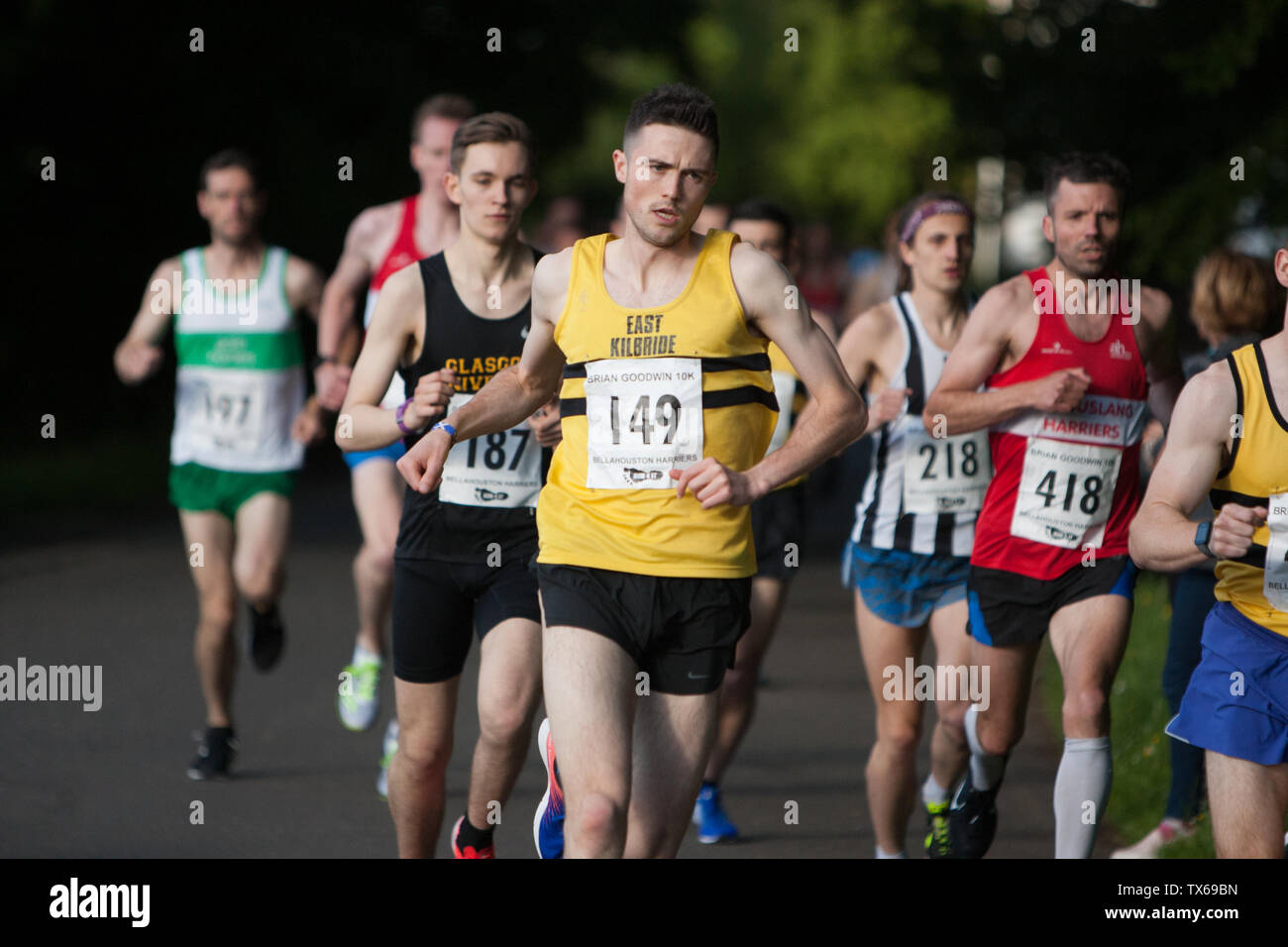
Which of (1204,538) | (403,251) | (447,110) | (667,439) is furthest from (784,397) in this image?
(1204,538)

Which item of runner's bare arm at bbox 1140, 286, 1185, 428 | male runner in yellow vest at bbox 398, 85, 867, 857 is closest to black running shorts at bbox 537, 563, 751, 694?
male runner in yellow vest at bbox 398, 85, 867, 857

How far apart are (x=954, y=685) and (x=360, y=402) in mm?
2320

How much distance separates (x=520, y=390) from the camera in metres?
5.29

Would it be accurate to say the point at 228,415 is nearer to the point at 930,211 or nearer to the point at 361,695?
the point at 361,695

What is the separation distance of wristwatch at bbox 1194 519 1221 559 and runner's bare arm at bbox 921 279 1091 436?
1.61 meters

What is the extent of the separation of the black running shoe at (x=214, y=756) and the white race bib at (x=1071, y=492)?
11.9 ft

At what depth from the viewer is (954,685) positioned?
6742 mm

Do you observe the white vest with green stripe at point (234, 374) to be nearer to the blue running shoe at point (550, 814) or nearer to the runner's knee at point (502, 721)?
the runner's knee at point (502, 721)

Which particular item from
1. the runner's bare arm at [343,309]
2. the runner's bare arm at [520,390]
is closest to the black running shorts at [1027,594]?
the runner's bare arm at [520,390]

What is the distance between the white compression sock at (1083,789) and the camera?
19.5 ft

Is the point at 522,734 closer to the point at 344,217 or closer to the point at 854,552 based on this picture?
the point at 854,552

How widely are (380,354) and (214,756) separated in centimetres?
280

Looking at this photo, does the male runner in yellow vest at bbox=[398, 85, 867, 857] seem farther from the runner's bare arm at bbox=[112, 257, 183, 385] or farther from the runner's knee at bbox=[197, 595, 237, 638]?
the runner's bare arm at bbox=[112, 257, 183, 385]
